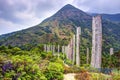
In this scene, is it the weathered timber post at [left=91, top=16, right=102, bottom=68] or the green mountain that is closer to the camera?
the weathered timber post at [left=91, top=16, right=102, bottom=68]

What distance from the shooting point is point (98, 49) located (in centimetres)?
1538

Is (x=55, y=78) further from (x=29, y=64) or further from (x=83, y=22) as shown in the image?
(x=83, y=22)

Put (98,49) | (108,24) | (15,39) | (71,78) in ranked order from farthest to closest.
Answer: (108,24) → (15,39) → (71,78) → (98,49)

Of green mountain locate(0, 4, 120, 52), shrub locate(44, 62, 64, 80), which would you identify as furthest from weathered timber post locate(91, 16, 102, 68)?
green mountain locate(0, 4, 120, 52)

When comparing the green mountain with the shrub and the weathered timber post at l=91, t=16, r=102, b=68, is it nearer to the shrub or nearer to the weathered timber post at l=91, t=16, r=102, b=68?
the shrub

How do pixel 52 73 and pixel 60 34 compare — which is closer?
pixel 52 73

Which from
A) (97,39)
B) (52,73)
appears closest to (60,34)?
(52,73)

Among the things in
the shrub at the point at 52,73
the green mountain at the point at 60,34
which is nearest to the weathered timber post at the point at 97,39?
the shrub at the point at 52,73

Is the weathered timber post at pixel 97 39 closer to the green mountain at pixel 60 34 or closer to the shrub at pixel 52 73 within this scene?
the shrub at pixel 52 73

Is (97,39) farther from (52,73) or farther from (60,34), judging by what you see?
(60,34)

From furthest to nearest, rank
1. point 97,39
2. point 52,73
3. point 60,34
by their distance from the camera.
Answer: point 60,34 → point 52,73 → point 97,39

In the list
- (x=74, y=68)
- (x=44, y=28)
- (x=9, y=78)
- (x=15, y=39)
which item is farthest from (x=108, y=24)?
(x=9, y=78)

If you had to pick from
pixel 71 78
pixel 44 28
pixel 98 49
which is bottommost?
pixel 71 78

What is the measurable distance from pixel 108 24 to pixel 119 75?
14669cm
